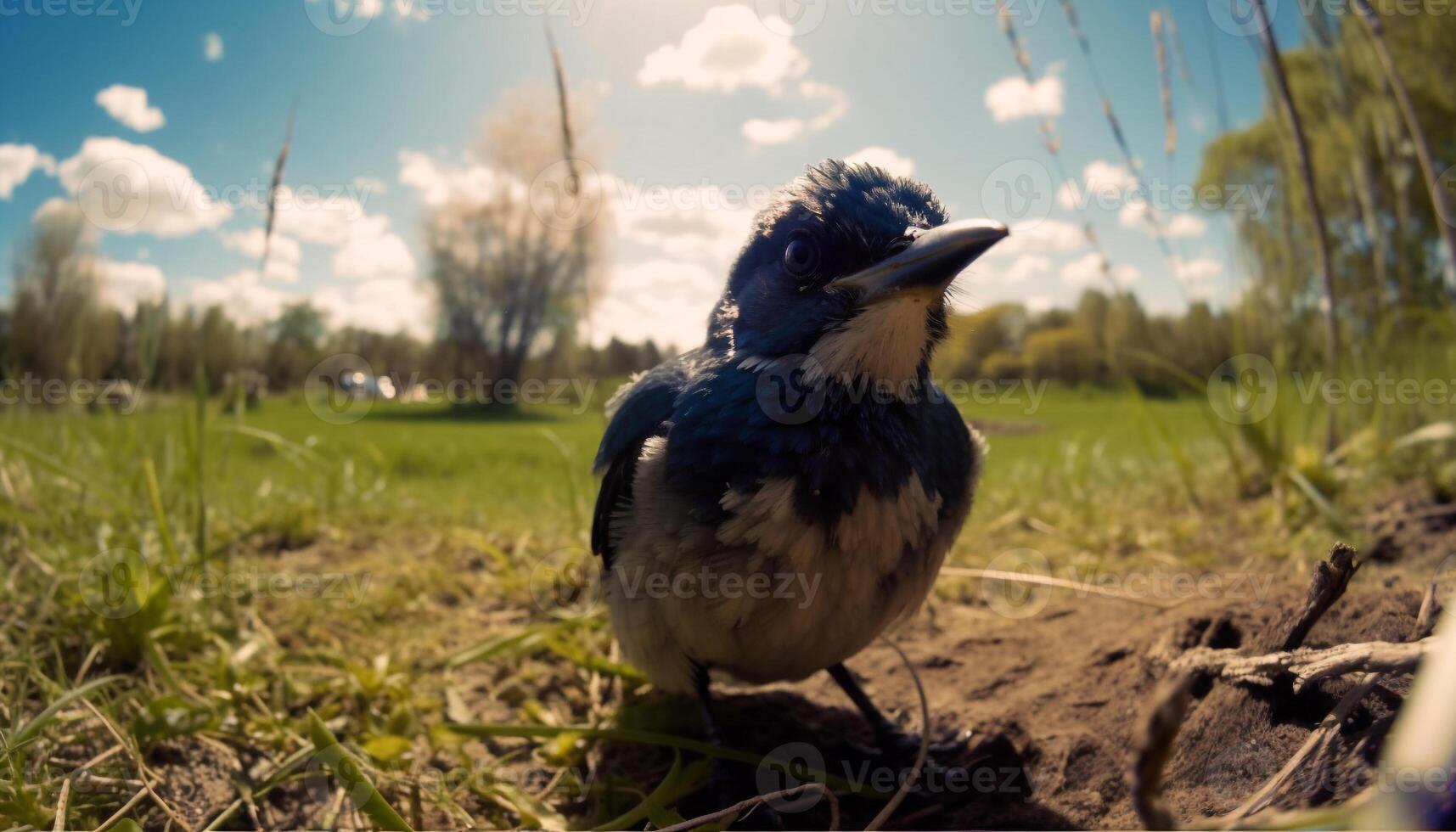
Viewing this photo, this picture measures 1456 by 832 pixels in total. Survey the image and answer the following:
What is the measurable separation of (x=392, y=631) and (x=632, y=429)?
1677 millimetres

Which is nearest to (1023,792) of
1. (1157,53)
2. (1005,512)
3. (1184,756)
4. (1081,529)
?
(1184,756)

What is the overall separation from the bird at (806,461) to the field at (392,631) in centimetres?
47

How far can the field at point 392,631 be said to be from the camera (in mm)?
1995

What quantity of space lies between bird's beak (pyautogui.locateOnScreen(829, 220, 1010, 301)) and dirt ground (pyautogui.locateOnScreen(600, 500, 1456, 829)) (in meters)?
1.09

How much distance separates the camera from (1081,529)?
448 centimetres

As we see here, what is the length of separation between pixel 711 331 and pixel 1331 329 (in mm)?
3750

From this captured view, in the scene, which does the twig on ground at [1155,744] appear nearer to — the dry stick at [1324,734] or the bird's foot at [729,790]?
the dry stick at [1324,734]

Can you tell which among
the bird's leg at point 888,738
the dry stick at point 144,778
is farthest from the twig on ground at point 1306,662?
the dry stick at point 144,778

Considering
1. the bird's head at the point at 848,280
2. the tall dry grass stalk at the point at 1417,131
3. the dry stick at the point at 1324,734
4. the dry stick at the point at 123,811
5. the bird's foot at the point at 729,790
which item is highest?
the tall dry grass stalk at the point at 1417,131

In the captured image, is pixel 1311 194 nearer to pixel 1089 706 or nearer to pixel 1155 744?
pixel 1089 706

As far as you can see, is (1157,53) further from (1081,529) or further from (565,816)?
(565,816)

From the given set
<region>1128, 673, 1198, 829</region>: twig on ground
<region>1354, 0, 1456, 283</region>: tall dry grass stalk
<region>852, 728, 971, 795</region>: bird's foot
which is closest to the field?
<region>852, 728, 971, 795</region>: bird's foot

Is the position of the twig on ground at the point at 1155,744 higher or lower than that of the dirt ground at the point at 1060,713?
higher

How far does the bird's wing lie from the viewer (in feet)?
7.41
